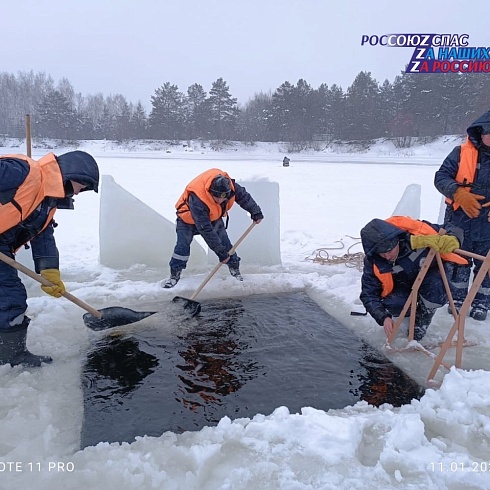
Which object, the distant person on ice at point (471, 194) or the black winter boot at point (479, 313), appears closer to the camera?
the distant person on ice at point (471, 194)

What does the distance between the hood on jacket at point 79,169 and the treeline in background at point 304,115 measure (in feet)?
115

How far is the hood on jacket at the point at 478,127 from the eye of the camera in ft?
10.9

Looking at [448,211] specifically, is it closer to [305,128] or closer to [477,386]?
[477,386]

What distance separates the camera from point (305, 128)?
41.5 meters

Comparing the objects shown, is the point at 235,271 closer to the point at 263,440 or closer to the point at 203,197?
the point at 203,197

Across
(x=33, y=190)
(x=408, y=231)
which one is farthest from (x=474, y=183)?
(x=33, y=190)

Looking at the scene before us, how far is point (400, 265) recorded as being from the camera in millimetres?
3158

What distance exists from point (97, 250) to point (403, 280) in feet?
14.1

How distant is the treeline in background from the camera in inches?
1414

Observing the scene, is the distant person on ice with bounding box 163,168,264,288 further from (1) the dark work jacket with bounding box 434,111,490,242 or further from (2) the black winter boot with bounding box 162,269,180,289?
(1) the dark work jacket with bounding box 434,111,490,242

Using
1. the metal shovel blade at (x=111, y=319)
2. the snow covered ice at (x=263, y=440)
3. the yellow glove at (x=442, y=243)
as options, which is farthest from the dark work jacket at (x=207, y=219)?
the yellow glove at (x=442, y=243)

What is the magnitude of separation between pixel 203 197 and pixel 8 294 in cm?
210

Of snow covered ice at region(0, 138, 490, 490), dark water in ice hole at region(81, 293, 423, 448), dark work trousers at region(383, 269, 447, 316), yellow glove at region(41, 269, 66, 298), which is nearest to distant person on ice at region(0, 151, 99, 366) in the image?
yellow glove at region(41, 269, 66, 298)

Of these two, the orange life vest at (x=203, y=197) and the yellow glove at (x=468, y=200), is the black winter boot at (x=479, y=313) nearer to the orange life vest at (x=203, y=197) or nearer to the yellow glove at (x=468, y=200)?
the yellow glove at (x=468, y=200)
